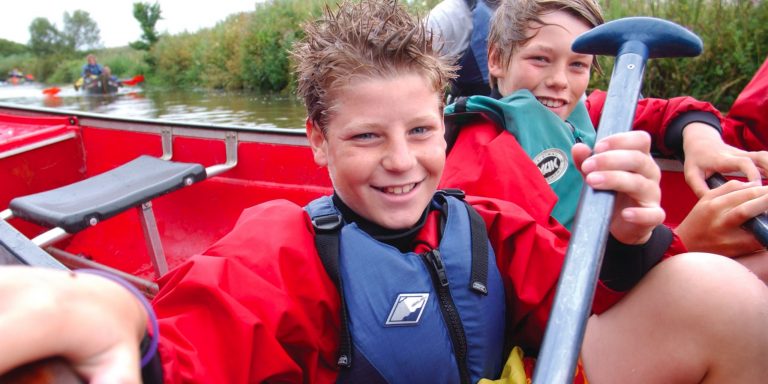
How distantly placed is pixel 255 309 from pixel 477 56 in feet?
5.70

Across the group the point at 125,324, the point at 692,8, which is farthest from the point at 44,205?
the point at 692,8

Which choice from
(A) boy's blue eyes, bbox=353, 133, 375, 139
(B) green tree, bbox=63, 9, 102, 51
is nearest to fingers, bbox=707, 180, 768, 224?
(A) boy's blue eyes, bbox=353, 133, 375, 139

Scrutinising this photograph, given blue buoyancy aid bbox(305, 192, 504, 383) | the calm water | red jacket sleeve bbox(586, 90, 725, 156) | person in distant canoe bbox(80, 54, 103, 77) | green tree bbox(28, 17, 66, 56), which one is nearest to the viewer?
blue buoyancy aid bbox(305, 192, 504, 383)

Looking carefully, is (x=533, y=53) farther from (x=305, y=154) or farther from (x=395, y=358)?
(x=305, y=154)

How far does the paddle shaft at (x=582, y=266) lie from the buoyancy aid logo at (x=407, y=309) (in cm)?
36

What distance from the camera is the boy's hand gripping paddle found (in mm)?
665

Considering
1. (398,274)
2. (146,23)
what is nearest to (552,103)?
(398,274)

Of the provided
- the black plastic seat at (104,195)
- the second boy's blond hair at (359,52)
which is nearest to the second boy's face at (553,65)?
the second boy's blond hair at (359,52)

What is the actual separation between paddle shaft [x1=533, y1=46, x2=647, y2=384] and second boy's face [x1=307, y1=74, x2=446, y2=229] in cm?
36

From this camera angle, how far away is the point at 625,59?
3.06ft

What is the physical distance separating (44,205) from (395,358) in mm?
1768

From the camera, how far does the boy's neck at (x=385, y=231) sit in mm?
1142

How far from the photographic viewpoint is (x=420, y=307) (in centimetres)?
104

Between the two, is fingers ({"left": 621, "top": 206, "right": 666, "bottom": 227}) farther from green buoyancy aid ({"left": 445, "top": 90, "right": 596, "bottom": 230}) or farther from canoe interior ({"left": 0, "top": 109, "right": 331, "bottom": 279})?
canoe interior ({"left": 0, "top": 109, "right": 331, "bottom": 279})
